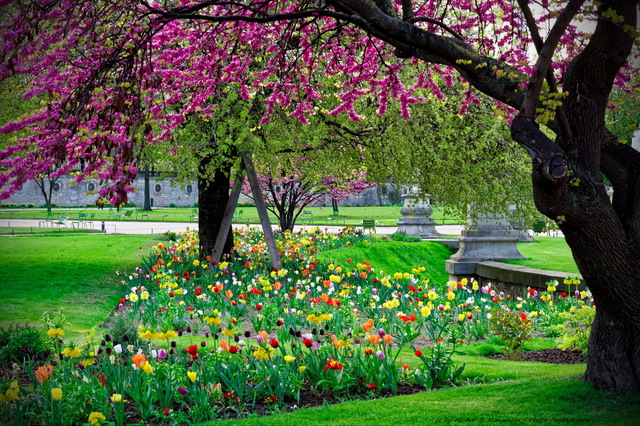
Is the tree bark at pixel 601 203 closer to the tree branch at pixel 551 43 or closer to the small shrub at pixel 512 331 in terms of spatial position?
the tree branch at pixel 551 43

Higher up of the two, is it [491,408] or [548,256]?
[548,256]

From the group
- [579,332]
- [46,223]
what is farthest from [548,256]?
[46,223]

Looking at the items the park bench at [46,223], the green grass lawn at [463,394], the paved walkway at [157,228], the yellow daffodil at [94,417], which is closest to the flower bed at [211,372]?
the yellow daffodil at [94,417]

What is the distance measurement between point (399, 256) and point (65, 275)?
28.4ft

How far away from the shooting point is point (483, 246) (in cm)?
1454

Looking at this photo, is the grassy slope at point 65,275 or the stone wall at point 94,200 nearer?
the grassy slope at point 65,275

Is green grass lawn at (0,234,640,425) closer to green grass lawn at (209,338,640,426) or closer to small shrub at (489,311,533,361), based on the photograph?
green grass lawn at (209,338,640,426)

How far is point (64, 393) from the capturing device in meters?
4.54

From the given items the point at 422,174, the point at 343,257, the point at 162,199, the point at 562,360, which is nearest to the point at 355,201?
the point at 162,199

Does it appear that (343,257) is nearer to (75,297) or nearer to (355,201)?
(75,297)

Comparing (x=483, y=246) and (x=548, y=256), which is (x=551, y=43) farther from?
(x=548, y=256)

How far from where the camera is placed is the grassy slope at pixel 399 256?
16062mm

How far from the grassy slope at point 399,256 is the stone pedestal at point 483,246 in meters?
1.51

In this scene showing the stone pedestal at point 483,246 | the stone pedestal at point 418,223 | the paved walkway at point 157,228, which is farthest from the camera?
the paved walkway at point 157,228
